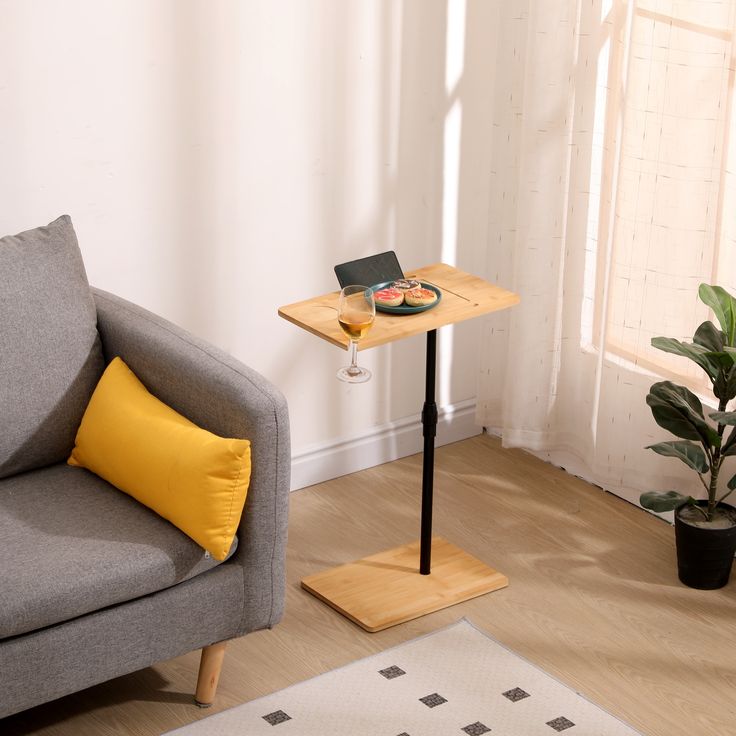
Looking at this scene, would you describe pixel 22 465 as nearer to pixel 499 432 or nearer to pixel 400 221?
pixel 400 221

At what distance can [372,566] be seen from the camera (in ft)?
10.5

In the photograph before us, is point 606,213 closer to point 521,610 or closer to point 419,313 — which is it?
point 419,313

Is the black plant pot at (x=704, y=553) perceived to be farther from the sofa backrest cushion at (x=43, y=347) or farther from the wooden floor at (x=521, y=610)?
the sofa backrest cushion at (x=43, y=347)

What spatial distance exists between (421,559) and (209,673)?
0.69 meters

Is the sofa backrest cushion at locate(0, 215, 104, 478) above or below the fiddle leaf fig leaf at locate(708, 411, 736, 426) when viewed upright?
above

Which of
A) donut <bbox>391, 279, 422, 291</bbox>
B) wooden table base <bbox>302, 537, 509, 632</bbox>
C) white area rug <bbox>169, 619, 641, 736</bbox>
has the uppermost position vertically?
donut <bbox>391, 279, 422, 291</bbox>

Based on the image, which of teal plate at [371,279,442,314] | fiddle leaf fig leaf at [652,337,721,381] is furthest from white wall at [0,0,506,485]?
fiddle leaf fig leaf at [652,337,721,381]

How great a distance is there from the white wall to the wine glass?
735 mm

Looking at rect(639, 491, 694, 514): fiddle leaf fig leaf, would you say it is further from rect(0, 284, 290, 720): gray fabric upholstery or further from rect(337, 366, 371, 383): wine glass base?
rect(0, 284, 290, 720): gray fabric upholstery

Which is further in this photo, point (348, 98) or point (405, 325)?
point (348, 98)

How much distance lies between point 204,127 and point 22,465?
3.22 feet

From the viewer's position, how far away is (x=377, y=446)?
378cm

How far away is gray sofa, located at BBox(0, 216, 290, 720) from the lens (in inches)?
93.0

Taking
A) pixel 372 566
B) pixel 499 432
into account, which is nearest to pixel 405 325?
pixel 372 566
